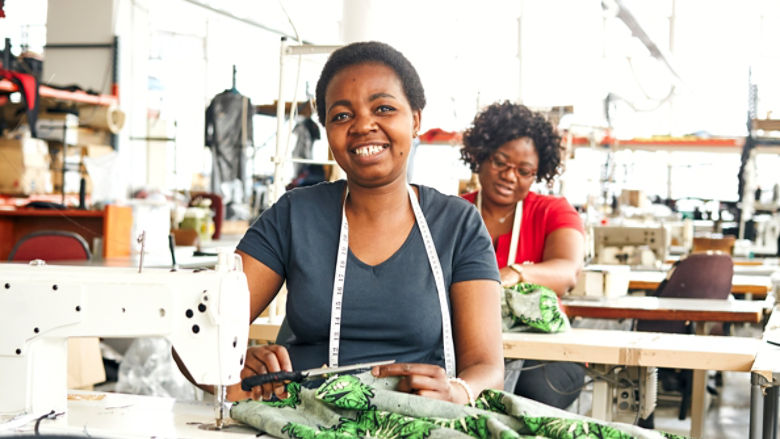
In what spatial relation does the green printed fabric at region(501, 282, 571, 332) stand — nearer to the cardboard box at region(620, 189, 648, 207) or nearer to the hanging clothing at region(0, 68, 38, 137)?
the hanging clothing at region(0, 68, 38, 137)

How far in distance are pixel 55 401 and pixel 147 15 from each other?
9.82 metres

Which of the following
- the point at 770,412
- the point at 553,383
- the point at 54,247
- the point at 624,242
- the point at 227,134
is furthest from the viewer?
the point at 227,134

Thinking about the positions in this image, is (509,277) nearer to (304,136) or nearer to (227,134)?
(304,136)

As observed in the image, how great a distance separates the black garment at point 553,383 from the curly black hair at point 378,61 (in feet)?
3.59

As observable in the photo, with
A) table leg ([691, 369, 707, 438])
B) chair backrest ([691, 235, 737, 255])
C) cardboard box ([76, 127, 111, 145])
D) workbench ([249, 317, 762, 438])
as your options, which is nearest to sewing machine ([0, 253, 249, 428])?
workbench ([249, 317, 762, 438])

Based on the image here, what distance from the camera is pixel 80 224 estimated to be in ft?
18.5

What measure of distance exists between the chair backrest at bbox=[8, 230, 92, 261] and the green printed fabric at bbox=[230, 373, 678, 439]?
9.93ft

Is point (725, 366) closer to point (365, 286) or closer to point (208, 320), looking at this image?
point (365, 286)

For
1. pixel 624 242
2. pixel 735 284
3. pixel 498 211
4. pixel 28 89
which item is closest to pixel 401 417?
pixel 498 211

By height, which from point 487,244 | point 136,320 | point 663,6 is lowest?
point 136,320

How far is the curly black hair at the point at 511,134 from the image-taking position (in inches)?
120

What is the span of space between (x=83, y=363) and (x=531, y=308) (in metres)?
1.51

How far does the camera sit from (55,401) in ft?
4.49

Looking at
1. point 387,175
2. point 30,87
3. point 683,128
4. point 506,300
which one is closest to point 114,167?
point 30,87
